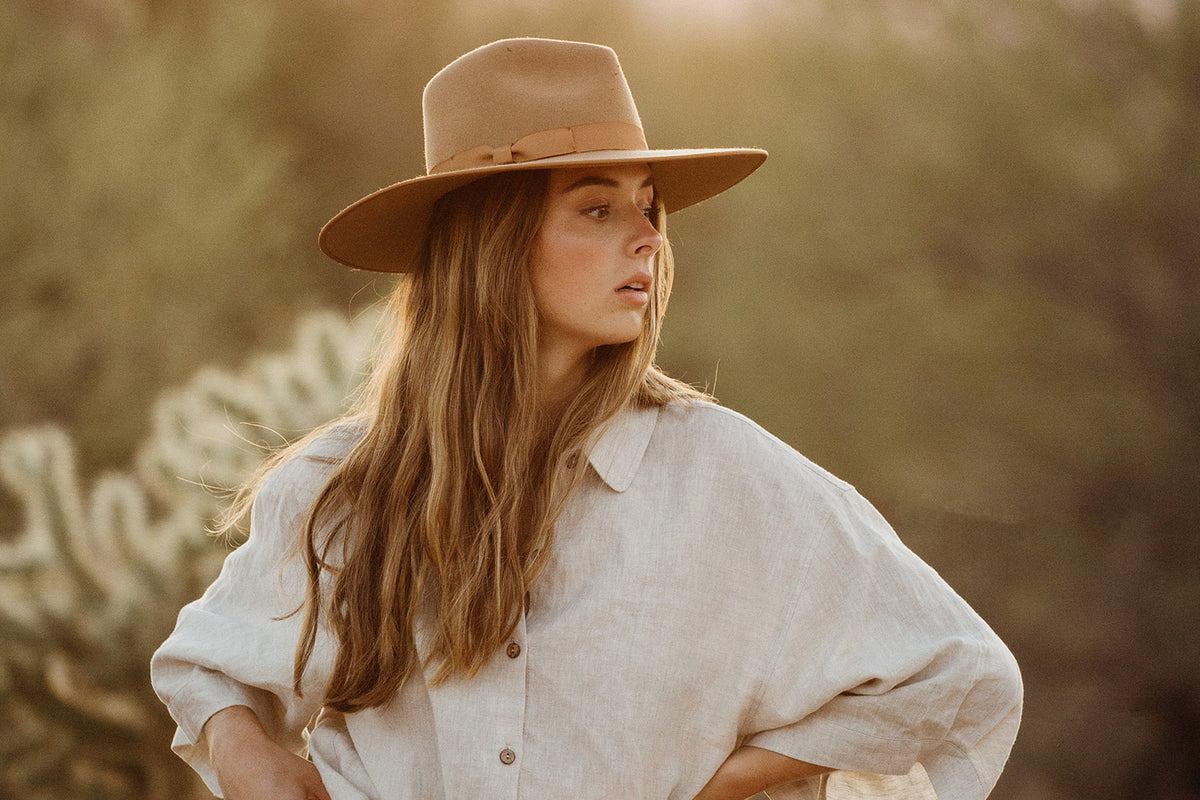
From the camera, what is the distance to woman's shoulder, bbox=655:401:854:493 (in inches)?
63.2

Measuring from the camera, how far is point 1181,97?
5.12 m

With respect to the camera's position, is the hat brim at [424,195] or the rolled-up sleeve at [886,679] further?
the hat brim at [424,195]

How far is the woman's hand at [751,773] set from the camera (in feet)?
4.98

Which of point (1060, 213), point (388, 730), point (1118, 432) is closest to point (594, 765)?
point (388, 730)

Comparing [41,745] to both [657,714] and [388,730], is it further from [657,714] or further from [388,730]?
[657,714]

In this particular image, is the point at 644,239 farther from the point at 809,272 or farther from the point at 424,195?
the point at 809,272

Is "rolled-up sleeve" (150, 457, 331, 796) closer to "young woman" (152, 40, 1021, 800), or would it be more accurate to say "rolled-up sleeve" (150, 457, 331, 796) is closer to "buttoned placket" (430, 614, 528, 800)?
"young woman" (152, 40, 1021, 800)

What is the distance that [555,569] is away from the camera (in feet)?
5.21

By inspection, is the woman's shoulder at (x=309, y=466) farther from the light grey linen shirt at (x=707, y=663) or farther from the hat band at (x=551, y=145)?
the hat band at (x=551, y=145)

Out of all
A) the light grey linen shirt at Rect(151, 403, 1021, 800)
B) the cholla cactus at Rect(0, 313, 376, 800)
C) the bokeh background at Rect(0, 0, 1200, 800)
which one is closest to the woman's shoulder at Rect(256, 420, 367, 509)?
the light grey linen shirt at Rect(151, 403, 1021, 800)

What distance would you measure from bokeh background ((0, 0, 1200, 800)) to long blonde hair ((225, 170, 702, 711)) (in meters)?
2.68

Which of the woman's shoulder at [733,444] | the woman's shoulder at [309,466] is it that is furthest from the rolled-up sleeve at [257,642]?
the woman's shoulder at [733,444]

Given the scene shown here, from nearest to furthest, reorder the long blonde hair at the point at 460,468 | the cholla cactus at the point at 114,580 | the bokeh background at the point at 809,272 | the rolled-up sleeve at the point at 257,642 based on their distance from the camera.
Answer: the long blonde hair at the point at 460,468, the rolled-up sleeve at the point at 257,642, the cholla cactus at the point at 114,580, the bokeh background at the point at 809,272

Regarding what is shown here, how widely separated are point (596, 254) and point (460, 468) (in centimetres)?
37
